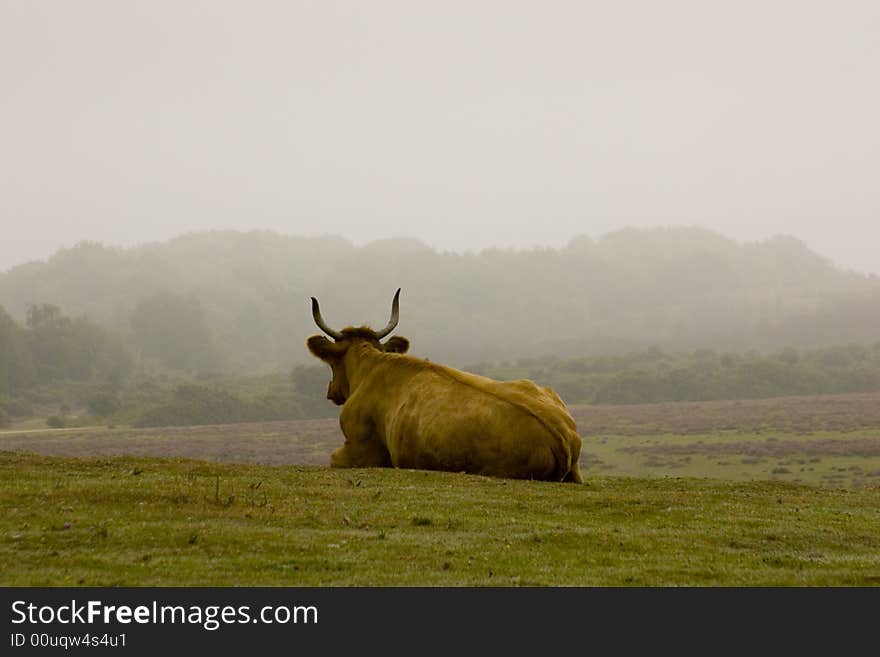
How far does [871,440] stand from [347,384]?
72.7 meters

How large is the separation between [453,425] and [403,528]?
5.49 m

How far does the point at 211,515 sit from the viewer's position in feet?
44.9

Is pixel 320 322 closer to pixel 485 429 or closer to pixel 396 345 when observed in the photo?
pixel 396 345

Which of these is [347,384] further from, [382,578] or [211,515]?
[382,578]

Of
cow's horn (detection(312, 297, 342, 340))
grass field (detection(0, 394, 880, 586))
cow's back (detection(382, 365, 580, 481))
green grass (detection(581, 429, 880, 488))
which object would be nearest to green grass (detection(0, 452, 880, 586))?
grass field (detection(0, 394, 880, 586))

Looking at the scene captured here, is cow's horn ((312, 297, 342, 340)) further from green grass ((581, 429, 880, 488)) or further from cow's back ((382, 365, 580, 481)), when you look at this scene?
green grass ((581, 429, 880, 488))

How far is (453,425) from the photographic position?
1886cm

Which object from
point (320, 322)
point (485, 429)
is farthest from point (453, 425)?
point (320, 322)

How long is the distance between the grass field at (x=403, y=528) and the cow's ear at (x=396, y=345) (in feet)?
14.1

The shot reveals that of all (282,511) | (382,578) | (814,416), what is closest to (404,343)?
(282,511)

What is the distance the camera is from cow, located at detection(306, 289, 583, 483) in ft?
60.3

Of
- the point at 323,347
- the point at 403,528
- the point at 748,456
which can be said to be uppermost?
the point at 323,347

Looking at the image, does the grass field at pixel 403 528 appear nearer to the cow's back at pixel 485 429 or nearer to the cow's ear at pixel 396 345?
the cow's back at pixel 485 429

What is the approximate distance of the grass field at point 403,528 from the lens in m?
10.8
